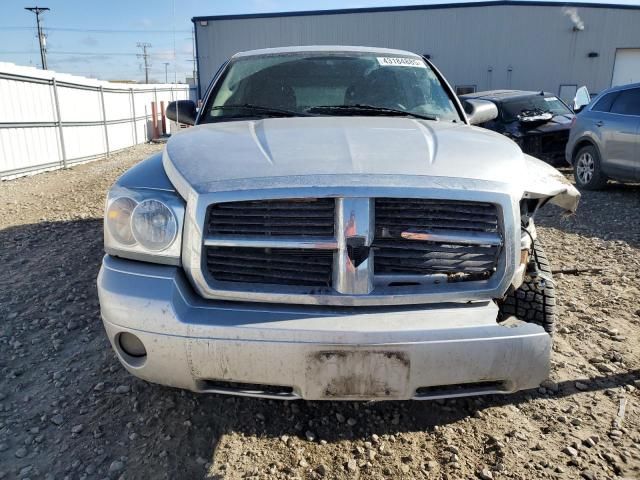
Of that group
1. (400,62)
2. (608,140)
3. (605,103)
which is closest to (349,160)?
(400,62)

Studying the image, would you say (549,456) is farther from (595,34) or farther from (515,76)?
(595,34)

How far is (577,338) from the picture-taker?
322 centimetres

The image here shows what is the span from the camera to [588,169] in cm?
826

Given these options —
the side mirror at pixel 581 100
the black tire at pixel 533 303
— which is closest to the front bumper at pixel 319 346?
the black tire at pixel 533 303

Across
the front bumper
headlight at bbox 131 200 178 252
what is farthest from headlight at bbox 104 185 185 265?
the front bumper

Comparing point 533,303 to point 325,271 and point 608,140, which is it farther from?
point 608,140

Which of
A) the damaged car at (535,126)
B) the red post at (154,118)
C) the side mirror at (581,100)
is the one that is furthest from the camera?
the red post at (154,118)

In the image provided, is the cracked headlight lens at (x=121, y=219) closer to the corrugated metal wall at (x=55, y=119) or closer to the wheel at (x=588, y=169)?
the wheel at (x=588, y=169)

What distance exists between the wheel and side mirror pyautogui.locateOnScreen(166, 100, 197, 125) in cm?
697

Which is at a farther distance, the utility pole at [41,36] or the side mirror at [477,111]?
the utility pole at [41,36]

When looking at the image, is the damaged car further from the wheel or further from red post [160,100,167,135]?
red post [160,100,167,135]

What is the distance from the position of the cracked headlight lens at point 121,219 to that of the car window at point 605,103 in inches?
327

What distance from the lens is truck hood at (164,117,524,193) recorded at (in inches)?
76.4

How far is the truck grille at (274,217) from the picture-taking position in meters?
1.89
